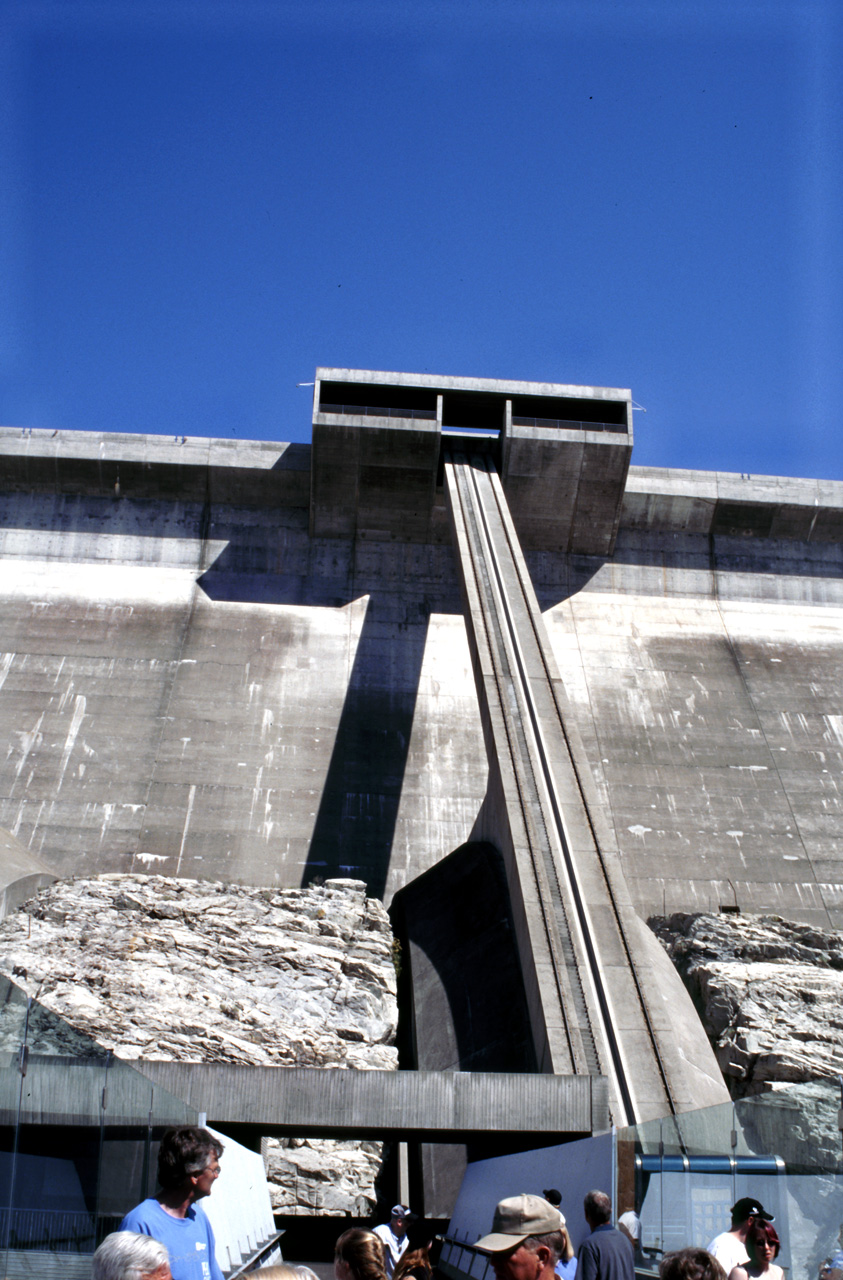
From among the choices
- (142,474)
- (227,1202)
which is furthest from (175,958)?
(142,474)

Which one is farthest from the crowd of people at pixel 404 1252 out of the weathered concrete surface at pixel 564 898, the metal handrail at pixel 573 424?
the metal handrail at pixel 573 424

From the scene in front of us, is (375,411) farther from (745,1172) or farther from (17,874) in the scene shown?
(745,1172)

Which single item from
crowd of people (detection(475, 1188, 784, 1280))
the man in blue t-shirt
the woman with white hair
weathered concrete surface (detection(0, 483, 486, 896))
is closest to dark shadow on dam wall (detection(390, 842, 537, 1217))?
weathered concrete surface (detection(0, 483, 486, 896))

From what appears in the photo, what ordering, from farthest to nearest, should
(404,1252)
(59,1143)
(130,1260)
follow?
(59,1143) < (404,1252) < (130,1260)

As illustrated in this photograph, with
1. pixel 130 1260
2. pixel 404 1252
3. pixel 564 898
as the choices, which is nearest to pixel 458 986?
pixel 564 898

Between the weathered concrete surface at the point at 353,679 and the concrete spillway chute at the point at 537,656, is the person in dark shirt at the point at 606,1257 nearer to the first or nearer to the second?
the concrete spillway chute at the point at 537,656

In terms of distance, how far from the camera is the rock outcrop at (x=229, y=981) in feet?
38.3

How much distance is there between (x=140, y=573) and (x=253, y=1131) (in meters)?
16.9

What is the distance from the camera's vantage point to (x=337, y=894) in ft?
51.6

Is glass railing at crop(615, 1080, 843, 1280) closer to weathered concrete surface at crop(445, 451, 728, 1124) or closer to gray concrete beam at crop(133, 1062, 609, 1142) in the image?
gray concrete beam at crop(133, 1062, 609, 1142)

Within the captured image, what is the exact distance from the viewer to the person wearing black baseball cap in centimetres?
420

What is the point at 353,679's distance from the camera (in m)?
23.3

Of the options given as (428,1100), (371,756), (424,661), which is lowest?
(428,1100)

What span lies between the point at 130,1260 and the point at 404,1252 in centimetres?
137
